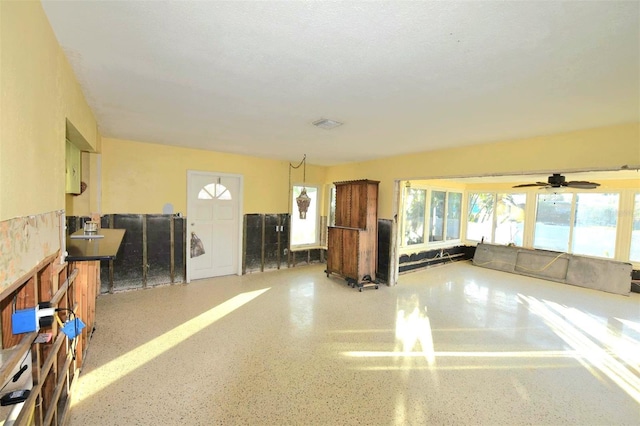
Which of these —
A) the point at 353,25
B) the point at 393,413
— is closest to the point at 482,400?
the point at 393,413

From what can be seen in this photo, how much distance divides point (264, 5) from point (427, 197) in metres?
6.22

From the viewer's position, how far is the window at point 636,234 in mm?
5246

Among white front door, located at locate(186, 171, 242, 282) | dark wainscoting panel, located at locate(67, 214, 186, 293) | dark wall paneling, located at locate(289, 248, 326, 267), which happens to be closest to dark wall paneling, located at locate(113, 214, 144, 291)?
dark wainscoting panel, located at locate(67, 214, 186, 293)

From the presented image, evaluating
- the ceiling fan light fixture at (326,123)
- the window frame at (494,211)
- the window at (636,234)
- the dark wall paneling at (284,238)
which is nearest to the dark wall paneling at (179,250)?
the dark wall paneling at (284,238)

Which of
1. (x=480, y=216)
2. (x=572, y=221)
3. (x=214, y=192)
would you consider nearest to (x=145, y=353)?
(x=214, y=192)

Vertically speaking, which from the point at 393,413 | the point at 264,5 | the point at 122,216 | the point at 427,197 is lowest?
the point at 393,413

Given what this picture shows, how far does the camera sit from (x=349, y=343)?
295cm

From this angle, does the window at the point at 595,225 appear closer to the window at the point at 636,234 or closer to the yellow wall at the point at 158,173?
the window at the point at 636,234

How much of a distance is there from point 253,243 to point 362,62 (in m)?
4.41

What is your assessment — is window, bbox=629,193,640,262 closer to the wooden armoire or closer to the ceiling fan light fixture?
the wooden armoire

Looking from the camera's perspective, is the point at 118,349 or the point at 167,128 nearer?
the point at 118,349

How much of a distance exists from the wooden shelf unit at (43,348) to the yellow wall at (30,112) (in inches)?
12.9

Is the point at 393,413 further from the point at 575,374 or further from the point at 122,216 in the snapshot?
the point at 122,216

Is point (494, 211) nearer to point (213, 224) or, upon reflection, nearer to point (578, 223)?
point (578, 223)
